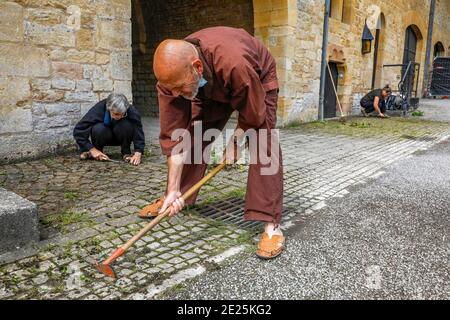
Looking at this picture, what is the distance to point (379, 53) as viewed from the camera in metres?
12.5

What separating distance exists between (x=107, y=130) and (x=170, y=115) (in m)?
2.14

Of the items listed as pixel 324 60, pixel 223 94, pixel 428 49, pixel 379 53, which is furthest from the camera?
pixel 428 49

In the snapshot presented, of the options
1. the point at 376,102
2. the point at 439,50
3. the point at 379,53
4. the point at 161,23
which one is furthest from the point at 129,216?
the point at 439,50

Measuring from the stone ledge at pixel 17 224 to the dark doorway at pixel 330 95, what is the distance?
8717mm

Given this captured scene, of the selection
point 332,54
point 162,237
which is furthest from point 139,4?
point 162,237

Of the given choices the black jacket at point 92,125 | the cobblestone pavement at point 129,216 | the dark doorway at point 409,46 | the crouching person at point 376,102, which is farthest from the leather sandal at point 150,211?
the dark doorway at point 409,46

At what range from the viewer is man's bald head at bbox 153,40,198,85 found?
174 cm

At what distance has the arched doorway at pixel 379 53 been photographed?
1214cm

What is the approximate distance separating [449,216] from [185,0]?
324 inches

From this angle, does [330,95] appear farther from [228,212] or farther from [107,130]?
[228,212]

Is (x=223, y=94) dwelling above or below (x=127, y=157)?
above

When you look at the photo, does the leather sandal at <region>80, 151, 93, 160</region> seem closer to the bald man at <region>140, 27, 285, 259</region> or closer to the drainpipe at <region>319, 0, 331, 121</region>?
the bald man at <region>140, 27, 285, 259</region>

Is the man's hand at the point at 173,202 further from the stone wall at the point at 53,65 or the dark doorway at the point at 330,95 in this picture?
the dark doorway at the point at 330,95
